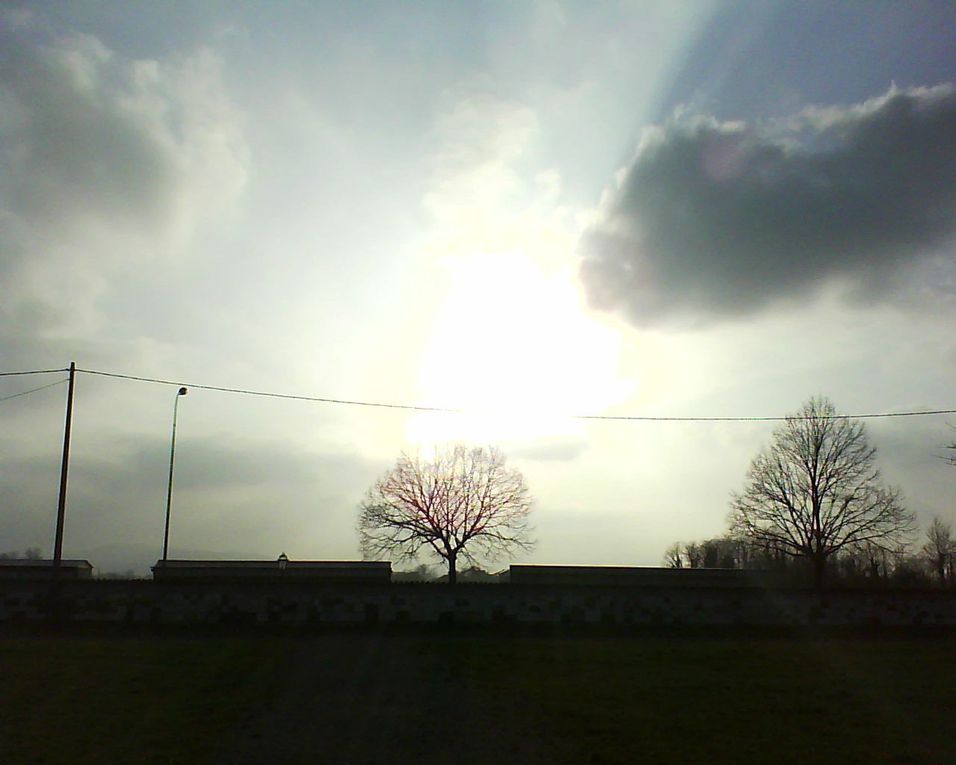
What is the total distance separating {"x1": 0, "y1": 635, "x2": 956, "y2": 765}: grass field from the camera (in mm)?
13531

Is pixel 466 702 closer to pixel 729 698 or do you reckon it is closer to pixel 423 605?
pixel 729 698

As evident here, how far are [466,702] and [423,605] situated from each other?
11.8 meters

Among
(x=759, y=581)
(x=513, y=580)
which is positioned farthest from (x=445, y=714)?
(x=759, y=581)

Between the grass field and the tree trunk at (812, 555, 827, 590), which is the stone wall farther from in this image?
the tree trunk at (812, 555, 827, 590)

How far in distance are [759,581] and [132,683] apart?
4318cm

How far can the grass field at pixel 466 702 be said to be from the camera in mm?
13531

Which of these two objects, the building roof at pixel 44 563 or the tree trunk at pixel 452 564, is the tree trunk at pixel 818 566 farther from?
the building roof at pixel 44 563

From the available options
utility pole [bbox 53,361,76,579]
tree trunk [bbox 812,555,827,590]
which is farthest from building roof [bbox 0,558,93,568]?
tree trunk [bbox 812,555,827,590]

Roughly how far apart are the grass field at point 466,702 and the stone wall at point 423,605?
3510 millimetres

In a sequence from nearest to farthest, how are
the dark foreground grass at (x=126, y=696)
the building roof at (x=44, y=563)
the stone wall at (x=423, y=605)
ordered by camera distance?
the dark foreground grass at (x=126, y=696)
the stone wall at (x=423, y=605)
the building roof at (x=44, y=563)

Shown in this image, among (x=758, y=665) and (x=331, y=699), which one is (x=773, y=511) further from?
(x=331, y=699)

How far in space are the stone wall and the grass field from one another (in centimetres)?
351

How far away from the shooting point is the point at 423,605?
28.6 metres

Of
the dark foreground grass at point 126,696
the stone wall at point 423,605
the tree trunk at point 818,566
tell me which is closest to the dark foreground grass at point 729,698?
the stone wall at point 423,605
